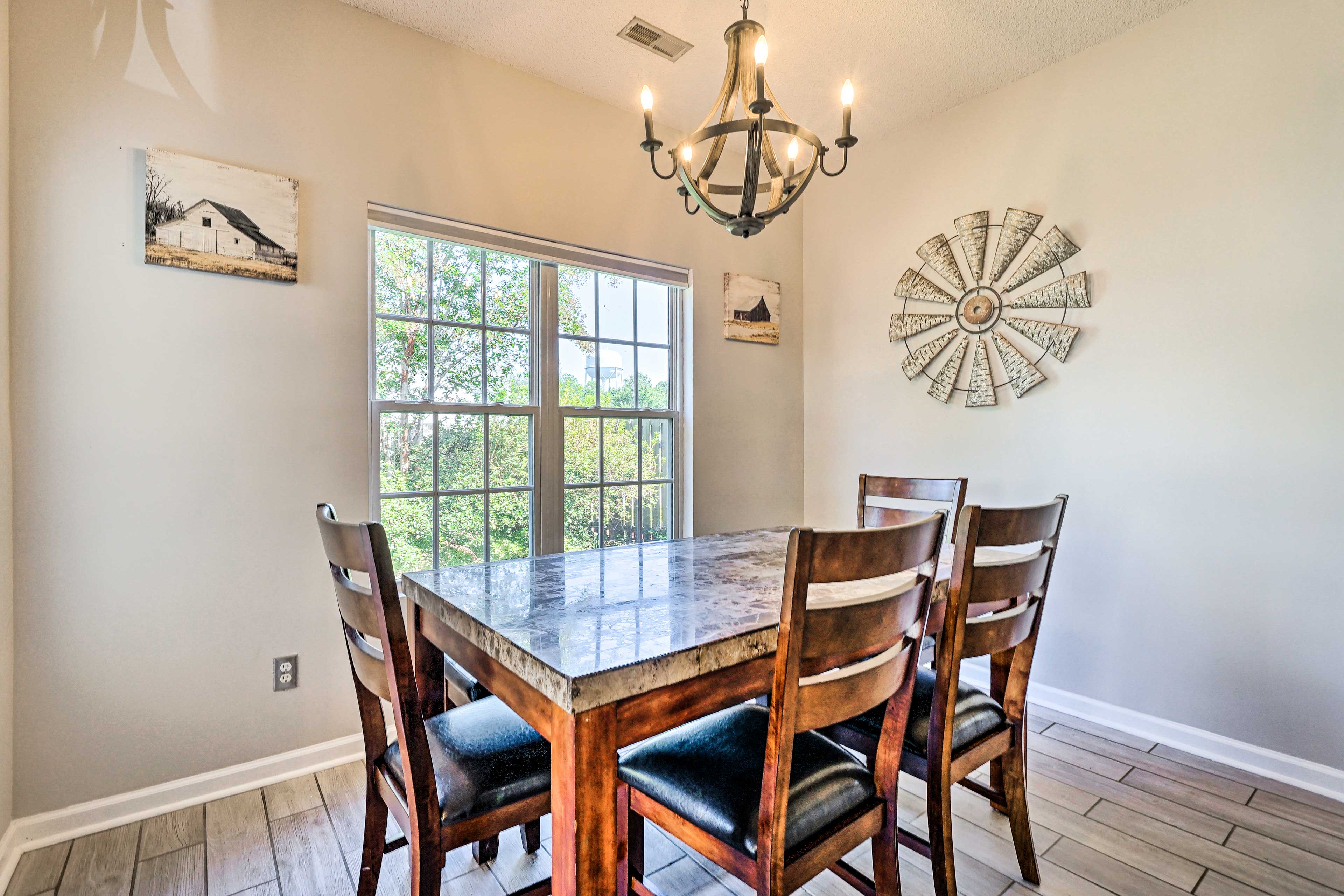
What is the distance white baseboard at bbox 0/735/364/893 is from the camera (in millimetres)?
1728

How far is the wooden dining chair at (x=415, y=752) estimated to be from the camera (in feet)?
3.60

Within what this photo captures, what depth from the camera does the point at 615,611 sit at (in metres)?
1.25

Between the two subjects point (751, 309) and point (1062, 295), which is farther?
point (751, 309)

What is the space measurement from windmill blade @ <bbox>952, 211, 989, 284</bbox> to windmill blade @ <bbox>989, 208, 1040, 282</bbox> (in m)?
0.06

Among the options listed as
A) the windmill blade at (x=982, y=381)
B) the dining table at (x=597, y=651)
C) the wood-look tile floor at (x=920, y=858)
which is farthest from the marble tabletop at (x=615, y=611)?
the windmill blade at (x=982, y=381)

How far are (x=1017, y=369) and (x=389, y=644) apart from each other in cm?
276

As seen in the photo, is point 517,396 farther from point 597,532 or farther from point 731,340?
point 731,340

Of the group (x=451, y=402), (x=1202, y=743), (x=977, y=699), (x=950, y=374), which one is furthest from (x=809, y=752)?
(x=950, y=374)

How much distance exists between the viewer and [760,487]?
11.6 ft

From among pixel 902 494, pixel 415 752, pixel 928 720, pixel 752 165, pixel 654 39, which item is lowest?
pixel 928 720

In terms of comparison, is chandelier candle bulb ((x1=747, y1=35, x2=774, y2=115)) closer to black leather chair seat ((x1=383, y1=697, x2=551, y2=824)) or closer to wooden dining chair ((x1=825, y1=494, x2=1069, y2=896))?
wooden dining chair ((x1=825, y1=494, x2=1069, y2=896))

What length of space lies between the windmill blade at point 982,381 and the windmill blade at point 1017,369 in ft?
0.19

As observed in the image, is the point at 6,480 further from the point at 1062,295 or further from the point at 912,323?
the point at 1062,295

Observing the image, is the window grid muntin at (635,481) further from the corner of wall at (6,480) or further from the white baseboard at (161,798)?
the corner of wall at (6,480)
